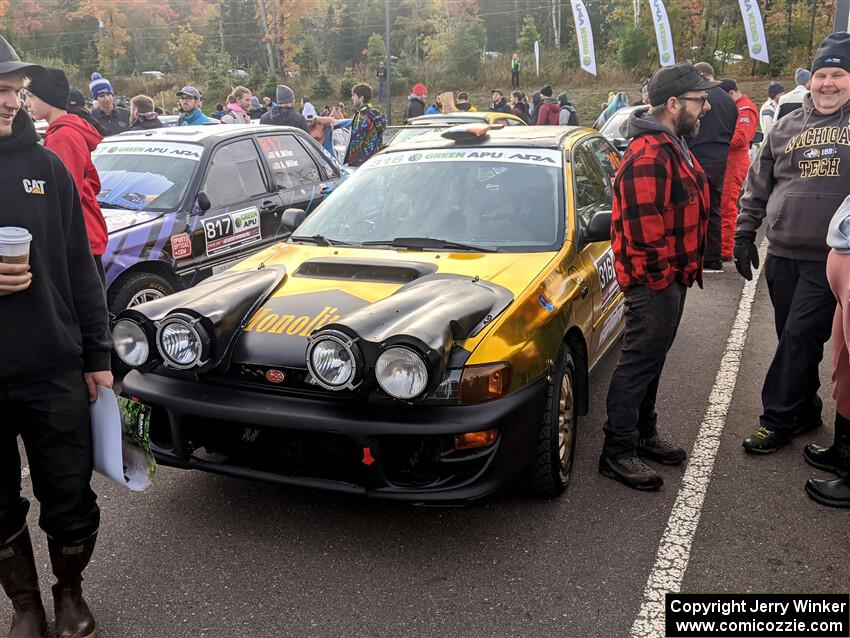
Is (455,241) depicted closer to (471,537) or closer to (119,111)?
(471,537)

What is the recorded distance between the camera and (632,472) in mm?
3535

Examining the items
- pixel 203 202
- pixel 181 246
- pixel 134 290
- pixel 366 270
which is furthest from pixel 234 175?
pixel 366 270

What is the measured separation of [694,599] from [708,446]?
4.52 ft

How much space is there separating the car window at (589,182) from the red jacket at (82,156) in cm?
268

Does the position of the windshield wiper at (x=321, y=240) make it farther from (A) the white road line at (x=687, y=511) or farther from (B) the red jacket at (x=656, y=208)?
(A) the white road line at (x=687, y=511)

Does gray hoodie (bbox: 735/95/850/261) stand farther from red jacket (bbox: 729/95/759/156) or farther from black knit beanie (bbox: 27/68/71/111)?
red jacket (bbox: 729/95/759/156)

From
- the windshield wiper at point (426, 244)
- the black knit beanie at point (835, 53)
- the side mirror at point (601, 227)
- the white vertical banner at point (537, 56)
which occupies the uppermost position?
the white vertical banner at point (537, 56)

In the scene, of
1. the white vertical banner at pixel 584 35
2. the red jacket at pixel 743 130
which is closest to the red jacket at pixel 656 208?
the red jacket at pixel 743 130

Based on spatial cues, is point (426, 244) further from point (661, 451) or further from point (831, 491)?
point (831, 491)

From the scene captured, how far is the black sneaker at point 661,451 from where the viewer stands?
3.76 meters

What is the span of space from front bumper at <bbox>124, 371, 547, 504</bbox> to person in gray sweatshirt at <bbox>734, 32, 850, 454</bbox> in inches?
63.1

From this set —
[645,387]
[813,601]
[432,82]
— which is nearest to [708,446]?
[645,387]

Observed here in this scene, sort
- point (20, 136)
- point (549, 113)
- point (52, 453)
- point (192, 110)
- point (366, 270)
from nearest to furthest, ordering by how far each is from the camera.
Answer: point (20, 136) < point (52, 453) < point (366, 270) < point (192, 110) < point (549, 113)

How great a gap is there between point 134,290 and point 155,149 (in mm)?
1520
